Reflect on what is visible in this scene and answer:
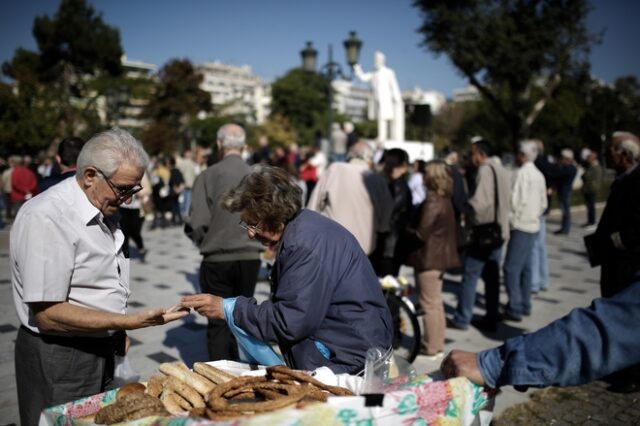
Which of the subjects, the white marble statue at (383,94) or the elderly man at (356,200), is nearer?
the elderly man at (356,200)

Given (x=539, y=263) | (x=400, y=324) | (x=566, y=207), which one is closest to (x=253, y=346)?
(x=400, y=324)

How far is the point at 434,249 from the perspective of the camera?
5129 millimetres

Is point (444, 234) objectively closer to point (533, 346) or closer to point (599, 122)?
point (533, 346)

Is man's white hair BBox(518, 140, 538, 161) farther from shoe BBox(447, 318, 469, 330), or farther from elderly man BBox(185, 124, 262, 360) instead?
elderly man BBox(185, 124, 262, 360)

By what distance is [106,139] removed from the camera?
2.30 meters

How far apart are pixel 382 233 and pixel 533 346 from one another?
4.03 metres

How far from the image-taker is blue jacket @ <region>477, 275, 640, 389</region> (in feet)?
5.63

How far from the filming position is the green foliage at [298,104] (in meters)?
78.7

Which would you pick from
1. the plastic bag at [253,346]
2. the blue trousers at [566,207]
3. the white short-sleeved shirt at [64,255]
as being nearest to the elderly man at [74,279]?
the white short-sleeved shirt at [64,255]

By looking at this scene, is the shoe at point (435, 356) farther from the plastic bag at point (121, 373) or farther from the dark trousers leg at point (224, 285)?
the plastic bag at point (121, 373)

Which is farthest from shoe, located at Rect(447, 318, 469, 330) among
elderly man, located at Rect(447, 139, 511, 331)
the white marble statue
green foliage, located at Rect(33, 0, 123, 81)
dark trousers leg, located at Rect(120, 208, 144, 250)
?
green foliage, located at Rect(33, 0, 123, 81)

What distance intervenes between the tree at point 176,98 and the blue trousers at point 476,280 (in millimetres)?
60255

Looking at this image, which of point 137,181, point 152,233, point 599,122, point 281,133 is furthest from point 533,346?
point 281,133

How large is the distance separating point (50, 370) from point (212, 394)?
900mm
